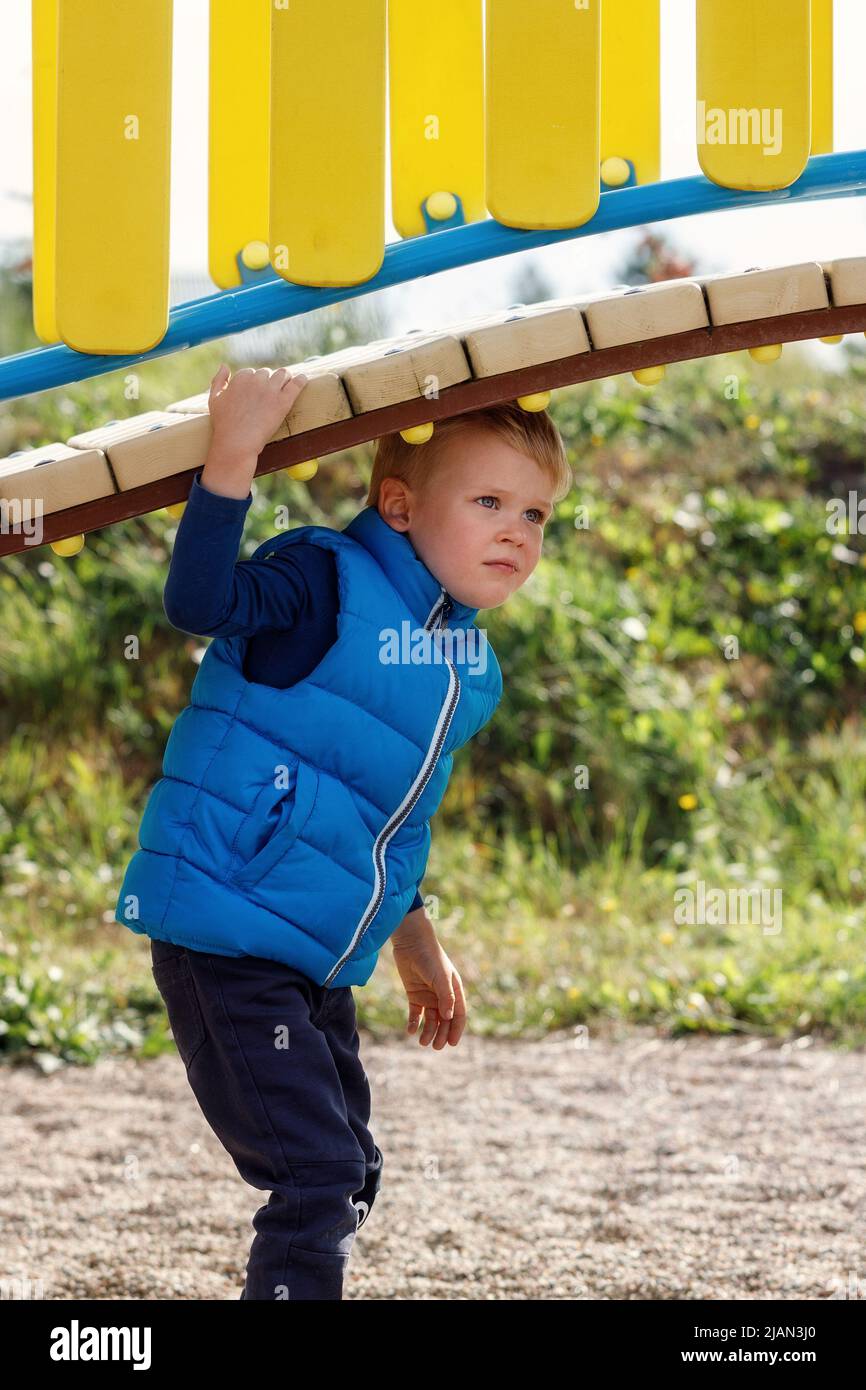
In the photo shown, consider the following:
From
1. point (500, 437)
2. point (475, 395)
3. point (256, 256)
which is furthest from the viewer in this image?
point (256, 256)

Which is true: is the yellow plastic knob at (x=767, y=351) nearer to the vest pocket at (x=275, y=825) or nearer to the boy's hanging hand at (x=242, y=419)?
the boy's hanging hand at (x=242, y=419)

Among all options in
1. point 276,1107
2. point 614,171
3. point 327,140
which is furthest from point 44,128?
point 276,1107

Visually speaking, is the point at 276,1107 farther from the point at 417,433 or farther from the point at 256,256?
the point at 256,256

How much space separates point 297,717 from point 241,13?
4.37ft

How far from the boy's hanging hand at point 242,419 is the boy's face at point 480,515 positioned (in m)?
0.31

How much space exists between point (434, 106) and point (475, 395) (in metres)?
0.76

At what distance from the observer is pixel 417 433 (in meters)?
2.17

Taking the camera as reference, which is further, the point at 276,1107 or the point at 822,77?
the point at 822,77

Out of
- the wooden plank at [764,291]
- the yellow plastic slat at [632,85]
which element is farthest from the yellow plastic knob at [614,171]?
the wooden plank at [764,291]

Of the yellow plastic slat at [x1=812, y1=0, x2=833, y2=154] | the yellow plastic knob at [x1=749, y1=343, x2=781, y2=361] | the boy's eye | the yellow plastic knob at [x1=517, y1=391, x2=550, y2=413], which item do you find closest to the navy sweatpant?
the boy's eye

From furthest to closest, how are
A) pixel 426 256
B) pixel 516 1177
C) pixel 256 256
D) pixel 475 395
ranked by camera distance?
pixel 516 1177 < pixel 256 256 < pixel 426 256 < pixel 475 395

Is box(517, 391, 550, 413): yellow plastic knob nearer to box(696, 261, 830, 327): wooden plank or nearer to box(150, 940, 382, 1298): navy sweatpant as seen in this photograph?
box(696, 261, 830, 327): wooden plank

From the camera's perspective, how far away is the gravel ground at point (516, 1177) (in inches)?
120

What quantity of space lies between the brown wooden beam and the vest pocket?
0.42 meters
